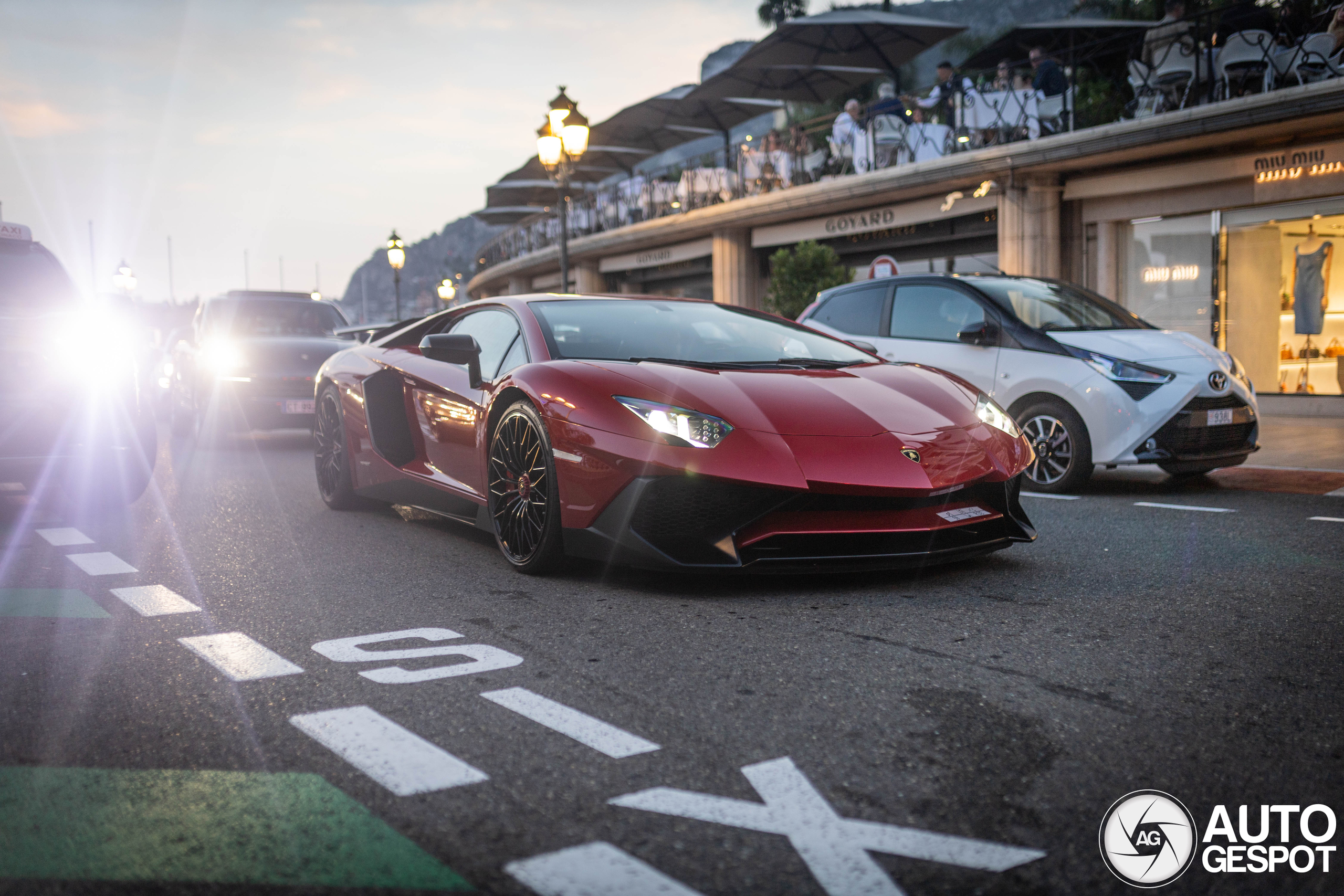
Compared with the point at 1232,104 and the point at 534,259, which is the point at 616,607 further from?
the point at 534,259

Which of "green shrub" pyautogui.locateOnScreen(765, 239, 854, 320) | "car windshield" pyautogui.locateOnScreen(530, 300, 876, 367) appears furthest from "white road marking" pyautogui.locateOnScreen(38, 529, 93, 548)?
"green shrub" pyautogui.locateOnScreen(765, 239, 854, 320)

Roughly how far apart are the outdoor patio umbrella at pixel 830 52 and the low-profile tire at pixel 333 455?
13.9 metres

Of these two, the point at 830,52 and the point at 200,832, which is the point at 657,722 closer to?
the point at 200,832

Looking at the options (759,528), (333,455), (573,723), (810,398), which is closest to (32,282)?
(333,455)

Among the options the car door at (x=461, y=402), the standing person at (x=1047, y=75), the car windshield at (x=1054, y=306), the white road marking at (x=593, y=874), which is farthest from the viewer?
the standing person at (x=1047, y=75)

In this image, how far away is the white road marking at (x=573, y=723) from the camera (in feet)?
8.64

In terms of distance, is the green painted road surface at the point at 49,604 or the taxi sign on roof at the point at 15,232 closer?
the green painted road surface at the point at 49,604

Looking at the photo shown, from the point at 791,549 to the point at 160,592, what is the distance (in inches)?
98.9

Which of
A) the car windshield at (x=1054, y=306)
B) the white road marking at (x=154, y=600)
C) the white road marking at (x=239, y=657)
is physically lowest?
the white road marking at (x=239, y=657)

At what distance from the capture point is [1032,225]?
1731 cm

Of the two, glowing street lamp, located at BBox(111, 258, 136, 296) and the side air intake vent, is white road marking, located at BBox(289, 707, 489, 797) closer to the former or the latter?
the side air intake vent

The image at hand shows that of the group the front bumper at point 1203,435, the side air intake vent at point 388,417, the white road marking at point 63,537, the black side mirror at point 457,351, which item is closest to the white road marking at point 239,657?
the black side mirror at point 457,351

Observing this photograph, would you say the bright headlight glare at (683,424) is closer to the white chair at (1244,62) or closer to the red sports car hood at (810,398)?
the red sports car hood at (810,398)

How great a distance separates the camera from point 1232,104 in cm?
1331
